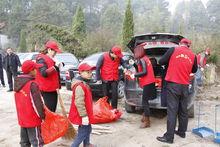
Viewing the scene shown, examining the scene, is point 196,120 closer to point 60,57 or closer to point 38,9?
point 60,57

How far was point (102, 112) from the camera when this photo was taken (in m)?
7.58

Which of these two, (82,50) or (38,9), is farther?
(38,9)

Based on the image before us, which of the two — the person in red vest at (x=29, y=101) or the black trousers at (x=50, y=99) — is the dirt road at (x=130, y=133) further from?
the person in red vest at (x=29, y=101)

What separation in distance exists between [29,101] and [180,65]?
2773mm

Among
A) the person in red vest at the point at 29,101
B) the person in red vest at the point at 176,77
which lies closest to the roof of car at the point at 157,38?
the person in red vest at the point at 176,77

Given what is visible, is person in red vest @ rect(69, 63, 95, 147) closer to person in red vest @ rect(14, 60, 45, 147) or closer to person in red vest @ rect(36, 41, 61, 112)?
person in red vest @ rect(14, 60, 45, 147)

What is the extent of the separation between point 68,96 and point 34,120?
6.24 metres

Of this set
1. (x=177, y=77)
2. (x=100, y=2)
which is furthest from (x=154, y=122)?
(x=100, y=2)

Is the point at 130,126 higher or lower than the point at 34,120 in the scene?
lower

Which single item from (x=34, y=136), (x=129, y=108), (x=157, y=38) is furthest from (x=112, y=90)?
(x=34, y=136)

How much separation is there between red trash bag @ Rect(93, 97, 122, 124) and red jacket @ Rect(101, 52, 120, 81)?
24.0 inches

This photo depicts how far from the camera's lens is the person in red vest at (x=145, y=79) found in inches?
283

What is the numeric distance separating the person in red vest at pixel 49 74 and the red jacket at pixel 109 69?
69.9 inches

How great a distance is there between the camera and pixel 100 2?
244 feet
